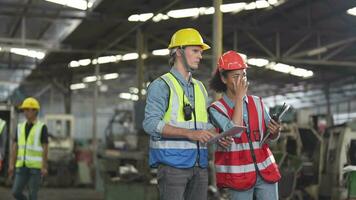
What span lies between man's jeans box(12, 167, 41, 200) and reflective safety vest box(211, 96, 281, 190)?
13.1ft

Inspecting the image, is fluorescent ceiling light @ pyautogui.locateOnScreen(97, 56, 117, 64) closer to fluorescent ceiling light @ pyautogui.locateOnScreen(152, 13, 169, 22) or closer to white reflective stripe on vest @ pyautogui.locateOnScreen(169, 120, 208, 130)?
fluorescent ceiling light @ pyautogui.locateOnScreen(152, 13, 169, 22)

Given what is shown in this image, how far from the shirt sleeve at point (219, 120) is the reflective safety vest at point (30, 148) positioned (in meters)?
4.03

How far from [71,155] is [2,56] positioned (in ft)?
22.8

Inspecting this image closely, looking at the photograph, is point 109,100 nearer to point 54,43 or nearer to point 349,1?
point 54,43

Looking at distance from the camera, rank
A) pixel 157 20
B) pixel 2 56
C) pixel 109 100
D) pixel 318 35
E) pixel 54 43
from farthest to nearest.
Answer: pixel 109 100 → pixel 2 56 → pixel 54 43 → pixel 318 35 → pixel 157 20

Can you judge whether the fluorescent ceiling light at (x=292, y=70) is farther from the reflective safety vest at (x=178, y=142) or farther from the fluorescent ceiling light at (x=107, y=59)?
the reflective safety vest at (x=178, y=142)

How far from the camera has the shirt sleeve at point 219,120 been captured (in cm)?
385

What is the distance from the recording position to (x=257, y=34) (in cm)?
1850

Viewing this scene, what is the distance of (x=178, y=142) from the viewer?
384 cm

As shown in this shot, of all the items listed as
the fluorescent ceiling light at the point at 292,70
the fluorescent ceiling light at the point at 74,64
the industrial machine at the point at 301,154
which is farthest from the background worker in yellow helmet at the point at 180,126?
the fluorescent ceiling light at the point at 74,64

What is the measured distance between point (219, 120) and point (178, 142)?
31cm

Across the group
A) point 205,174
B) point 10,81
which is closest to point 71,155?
point 10,81

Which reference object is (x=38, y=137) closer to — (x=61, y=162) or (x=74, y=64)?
(x=61, y=162)

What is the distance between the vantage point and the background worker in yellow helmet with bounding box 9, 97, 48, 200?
7.44m
